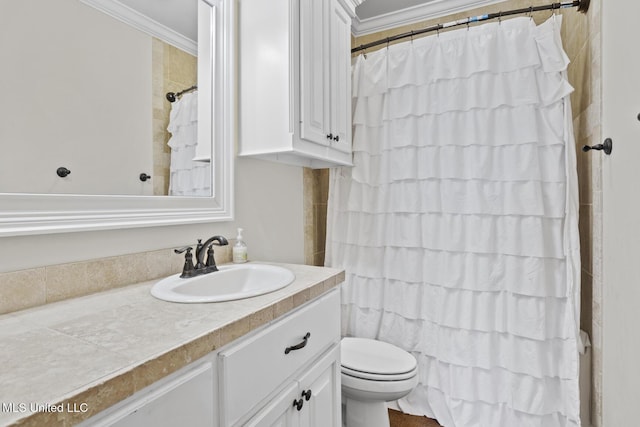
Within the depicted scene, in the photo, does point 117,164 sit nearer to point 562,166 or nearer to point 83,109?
point 83,109

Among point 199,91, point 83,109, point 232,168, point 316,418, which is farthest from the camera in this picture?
point 232,168

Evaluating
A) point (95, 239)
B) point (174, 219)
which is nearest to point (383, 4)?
point (174, 219)

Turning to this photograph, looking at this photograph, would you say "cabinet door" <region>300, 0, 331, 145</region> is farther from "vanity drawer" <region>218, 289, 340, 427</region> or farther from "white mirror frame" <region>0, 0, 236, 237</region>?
"vanity drawer" <region>218, 289, 340, 427</region>

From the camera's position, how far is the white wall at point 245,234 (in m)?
0.84

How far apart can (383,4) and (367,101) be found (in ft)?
2.54

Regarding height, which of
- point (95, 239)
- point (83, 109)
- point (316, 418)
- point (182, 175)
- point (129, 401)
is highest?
point (83, 109)

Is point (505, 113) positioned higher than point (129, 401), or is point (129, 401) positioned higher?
point (505, 113)

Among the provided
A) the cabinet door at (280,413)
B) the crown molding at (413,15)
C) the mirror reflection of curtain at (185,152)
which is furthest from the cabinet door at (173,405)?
the crown molding at (413,15)

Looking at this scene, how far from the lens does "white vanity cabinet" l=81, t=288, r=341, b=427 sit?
21.7 inches

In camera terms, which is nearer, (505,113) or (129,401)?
(129,401)

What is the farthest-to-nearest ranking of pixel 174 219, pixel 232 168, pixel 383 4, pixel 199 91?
pixel 383 4 < pixel 232 168 < pixel 199 91 < pixel 174 219

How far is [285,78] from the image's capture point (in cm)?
137

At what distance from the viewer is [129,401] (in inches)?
20.0

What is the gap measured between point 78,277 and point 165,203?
14.0 inches
